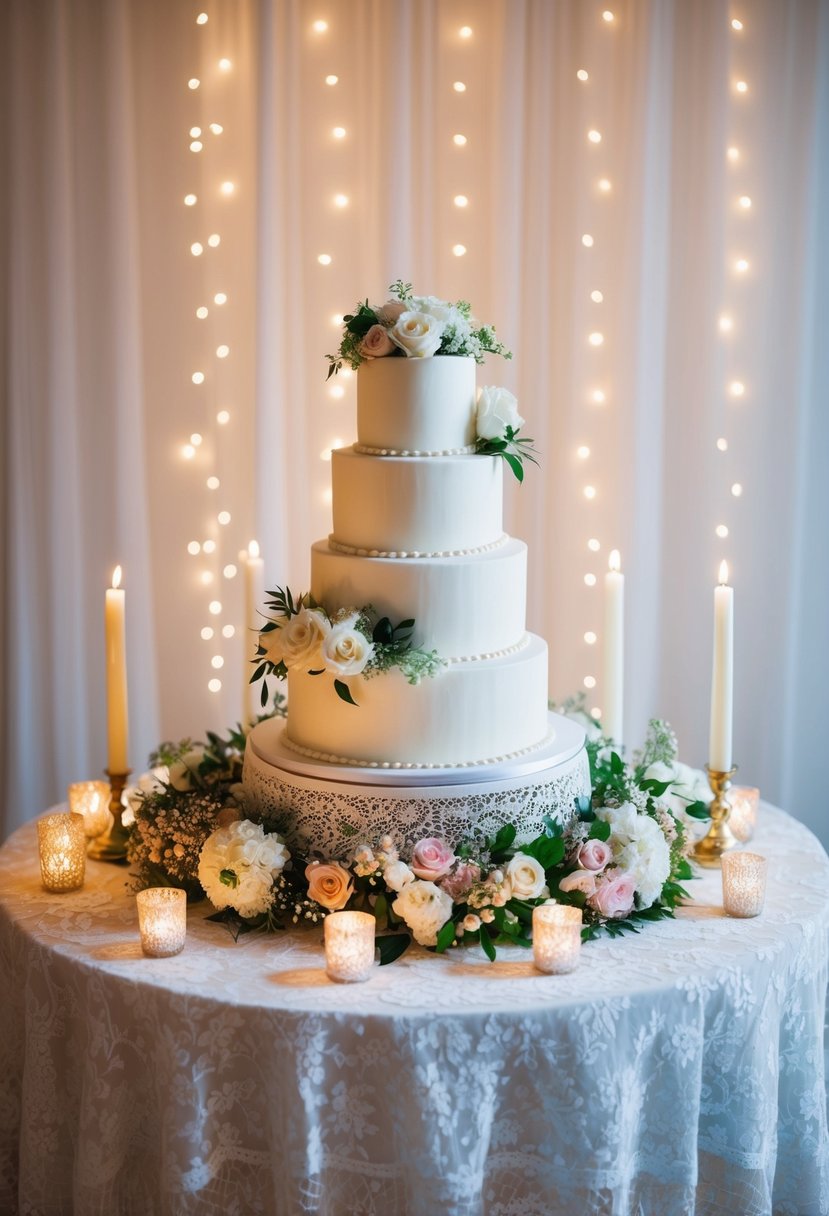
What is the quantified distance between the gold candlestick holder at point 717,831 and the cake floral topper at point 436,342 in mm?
866

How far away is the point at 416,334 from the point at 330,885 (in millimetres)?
1072

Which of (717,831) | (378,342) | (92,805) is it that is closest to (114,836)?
(92,805)

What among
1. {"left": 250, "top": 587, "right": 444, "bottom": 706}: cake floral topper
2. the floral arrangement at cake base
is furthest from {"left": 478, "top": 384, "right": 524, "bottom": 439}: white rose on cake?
the floral arrangement at cake base

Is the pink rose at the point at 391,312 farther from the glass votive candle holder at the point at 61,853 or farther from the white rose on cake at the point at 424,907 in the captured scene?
the glass votive candle holder at the point at 61,853

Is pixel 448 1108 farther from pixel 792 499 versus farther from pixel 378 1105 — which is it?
pixel 792 499

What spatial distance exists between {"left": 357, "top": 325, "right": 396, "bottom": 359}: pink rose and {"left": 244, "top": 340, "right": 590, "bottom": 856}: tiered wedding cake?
22mm

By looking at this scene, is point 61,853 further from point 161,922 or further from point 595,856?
point 595,856

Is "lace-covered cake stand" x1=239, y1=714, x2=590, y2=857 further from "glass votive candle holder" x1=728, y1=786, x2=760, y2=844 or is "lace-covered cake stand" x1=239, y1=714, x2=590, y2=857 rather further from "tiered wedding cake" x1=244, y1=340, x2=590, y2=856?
"glass votive candle holder" x1=728, y1=786, x2=760, y2=844

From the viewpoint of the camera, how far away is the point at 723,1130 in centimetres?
223

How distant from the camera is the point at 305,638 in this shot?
7.89 ft

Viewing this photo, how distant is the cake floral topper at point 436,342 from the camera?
8.14ft

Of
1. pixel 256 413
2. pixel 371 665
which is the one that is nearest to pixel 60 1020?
pixel 371 665

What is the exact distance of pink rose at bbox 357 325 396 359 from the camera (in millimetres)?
2498

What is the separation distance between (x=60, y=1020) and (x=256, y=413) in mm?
2143
